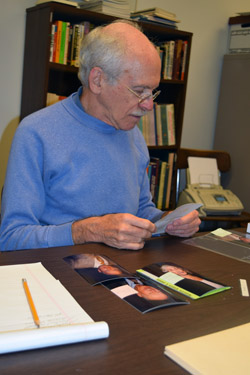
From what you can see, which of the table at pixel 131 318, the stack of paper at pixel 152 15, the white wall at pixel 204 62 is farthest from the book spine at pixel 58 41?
the table at pixel 131 318

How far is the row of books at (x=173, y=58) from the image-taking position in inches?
117

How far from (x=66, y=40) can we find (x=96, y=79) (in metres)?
1.07

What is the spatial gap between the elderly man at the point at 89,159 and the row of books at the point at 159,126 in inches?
53.0

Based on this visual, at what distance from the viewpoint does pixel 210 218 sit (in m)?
2.88

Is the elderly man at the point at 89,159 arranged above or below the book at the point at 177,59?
below

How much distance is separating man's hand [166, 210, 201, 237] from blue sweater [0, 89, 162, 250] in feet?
0.82

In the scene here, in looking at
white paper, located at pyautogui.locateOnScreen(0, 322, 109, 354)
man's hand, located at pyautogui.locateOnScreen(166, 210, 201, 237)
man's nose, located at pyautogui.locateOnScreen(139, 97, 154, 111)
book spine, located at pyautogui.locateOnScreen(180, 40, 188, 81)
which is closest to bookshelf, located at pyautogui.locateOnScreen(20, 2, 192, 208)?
book spine, located at pyautogui.locateOnScreen(180, 40, 188, 81)

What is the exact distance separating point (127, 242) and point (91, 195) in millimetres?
324

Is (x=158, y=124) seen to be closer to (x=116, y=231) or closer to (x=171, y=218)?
(x=171, y=218)

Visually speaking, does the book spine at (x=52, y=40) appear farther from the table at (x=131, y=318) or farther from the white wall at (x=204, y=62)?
the table at (x=131, y=318)

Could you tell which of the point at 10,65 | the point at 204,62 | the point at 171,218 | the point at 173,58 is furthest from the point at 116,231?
the point at 204,62

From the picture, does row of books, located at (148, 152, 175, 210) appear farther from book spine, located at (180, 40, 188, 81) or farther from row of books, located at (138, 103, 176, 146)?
book spine, located at (180, 40, 188, 81)

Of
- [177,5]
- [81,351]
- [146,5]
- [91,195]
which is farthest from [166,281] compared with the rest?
[177,5]

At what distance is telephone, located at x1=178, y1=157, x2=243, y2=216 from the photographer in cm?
294
